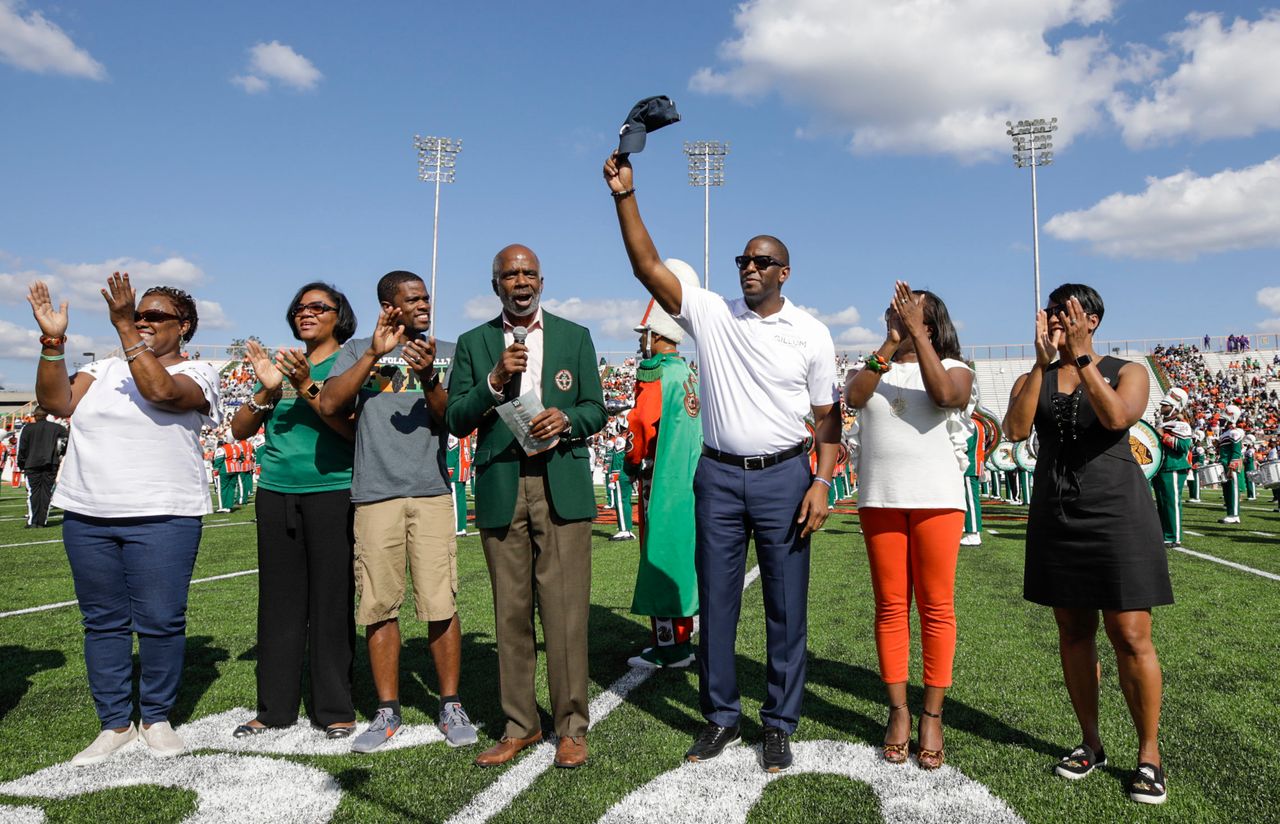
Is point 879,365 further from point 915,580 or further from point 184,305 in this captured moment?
point 184,305

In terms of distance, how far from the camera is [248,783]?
3.29m

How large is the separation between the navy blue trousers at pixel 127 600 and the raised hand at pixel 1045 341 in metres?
3.86

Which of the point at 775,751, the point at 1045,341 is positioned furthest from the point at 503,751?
the point at 1045,341

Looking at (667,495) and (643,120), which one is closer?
(643,120)

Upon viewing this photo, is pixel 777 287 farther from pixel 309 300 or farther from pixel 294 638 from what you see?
pixel 294 638

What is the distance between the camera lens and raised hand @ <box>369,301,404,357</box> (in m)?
3.67

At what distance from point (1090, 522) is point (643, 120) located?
2.39 m

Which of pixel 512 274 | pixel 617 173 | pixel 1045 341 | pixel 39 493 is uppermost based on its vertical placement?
pixel 617 173

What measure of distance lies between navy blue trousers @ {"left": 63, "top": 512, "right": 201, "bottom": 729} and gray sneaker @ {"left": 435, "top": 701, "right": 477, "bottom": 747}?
1.25 meters

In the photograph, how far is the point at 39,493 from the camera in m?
14.9

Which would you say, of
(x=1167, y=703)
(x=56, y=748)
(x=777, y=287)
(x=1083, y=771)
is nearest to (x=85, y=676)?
(x=56, y=748)

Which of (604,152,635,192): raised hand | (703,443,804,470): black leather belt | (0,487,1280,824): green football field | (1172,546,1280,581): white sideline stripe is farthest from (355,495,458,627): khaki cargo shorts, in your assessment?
(1172,546,1280,581): white sideline stripe

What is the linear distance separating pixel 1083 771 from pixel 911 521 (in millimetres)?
1173

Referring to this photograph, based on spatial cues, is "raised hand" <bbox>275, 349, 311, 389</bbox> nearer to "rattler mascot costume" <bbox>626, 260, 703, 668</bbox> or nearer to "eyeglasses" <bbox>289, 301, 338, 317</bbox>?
"eyeglasses" <bbox>289, 301, 338, 317</bbox>
